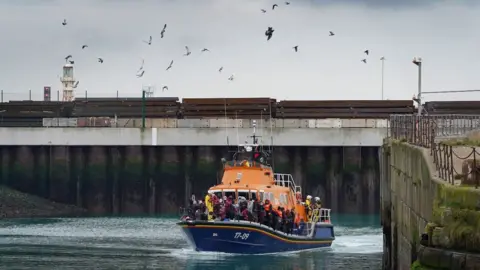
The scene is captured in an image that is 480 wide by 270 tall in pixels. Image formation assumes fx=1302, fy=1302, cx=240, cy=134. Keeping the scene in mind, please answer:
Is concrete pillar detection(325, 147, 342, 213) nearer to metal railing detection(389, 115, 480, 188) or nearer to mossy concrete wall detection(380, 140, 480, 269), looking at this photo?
metal railing detection(389, 115, 480, 188)

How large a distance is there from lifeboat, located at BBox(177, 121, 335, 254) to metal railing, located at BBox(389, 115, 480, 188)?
5604 mm

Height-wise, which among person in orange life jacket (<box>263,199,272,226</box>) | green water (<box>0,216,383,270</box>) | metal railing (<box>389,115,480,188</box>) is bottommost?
green water (<box>0,216,383,270</box>)

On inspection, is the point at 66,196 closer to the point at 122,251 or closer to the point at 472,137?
the point at 122,251

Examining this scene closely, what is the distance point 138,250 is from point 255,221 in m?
4.91

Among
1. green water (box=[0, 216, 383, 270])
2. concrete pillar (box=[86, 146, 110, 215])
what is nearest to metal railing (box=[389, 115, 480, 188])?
green water (box=[0, 216, 383, 270])

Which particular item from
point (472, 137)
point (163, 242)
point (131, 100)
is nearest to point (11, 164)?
point (131, 100)

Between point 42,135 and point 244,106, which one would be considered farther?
point 244,106

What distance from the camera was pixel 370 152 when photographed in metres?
69.4

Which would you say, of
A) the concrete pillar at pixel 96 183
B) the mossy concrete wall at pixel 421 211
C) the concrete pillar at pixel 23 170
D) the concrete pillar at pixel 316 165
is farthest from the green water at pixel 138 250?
the concrete pillar at pixel 23 170

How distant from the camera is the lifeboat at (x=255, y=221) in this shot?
4450 centimetres

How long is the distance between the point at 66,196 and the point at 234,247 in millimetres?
27047

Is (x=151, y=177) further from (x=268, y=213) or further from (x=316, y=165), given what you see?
(x=268, y=213)

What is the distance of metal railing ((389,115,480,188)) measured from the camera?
21969 mm

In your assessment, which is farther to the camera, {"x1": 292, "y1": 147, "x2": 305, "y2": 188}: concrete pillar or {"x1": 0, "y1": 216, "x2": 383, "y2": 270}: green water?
{"x1": 292, "y1": 147, "x2": 305, "y2": 188}: concrete pillar
